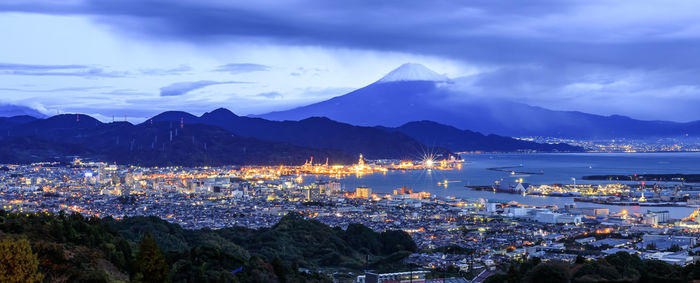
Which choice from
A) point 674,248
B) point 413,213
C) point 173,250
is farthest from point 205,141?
point 173,250

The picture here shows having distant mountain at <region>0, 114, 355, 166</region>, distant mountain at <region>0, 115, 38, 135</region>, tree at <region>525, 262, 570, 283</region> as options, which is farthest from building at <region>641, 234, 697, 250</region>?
distant mountain at <region>0, 115, 38, 135</region>

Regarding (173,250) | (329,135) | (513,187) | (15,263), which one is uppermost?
(329,135)

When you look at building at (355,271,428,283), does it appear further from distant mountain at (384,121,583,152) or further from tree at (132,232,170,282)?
distant mountain at (384,121,583,152)

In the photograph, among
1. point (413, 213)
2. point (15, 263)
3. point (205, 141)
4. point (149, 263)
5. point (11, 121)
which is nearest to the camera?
point (15, 263)

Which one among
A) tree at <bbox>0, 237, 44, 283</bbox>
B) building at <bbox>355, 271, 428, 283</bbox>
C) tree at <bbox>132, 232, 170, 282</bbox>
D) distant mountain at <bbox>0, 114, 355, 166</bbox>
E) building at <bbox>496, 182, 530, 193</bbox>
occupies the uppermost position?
distant mountain at <bbox>0, 114, 355, 166</bbox>

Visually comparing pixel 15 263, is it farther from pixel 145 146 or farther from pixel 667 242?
pixel 145 146

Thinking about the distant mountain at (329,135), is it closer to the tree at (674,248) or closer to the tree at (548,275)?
the tree at (674,248)
